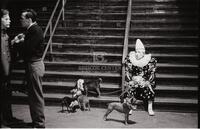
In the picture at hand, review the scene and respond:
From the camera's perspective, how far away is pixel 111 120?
24.0 ft

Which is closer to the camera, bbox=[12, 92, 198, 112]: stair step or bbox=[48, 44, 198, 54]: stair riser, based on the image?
bbox=[12, 92, 198, 112]: stair step

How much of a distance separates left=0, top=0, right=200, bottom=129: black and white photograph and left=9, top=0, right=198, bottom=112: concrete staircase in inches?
1.0

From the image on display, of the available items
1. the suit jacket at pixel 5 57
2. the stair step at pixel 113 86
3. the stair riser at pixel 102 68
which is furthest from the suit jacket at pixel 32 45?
the stair riser at pixel 102 68

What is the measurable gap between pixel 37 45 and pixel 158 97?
3.50 metres

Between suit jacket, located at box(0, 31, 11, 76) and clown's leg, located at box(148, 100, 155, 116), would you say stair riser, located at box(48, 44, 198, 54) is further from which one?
suit jacket, located at box(0, 31, 11, 76)

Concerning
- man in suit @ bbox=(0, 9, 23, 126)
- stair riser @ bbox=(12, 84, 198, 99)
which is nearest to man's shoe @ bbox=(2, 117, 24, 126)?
man in suit @ bbox=(0, 9, 23, 126)

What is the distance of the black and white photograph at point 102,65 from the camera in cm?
665

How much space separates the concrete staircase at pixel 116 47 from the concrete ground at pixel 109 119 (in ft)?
1.39

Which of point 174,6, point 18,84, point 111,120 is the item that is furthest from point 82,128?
point 174,6

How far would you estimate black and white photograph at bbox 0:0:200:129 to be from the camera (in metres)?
6.65

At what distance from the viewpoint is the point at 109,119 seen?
7.38m

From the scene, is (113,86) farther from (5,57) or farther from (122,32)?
(5,57)

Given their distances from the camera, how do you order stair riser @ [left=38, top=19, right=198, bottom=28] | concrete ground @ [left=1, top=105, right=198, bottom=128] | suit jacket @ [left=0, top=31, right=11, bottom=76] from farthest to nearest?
stair riser @ [left=38, top=19, right=198, bottom=28] → concrete ground @ [left=1, top=105, right=198, bottom=128] → suit jacket @ [left=0, top=31, right=11, bottom=76]

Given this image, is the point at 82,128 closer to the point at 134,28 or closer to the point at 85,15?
the point at 134,28
